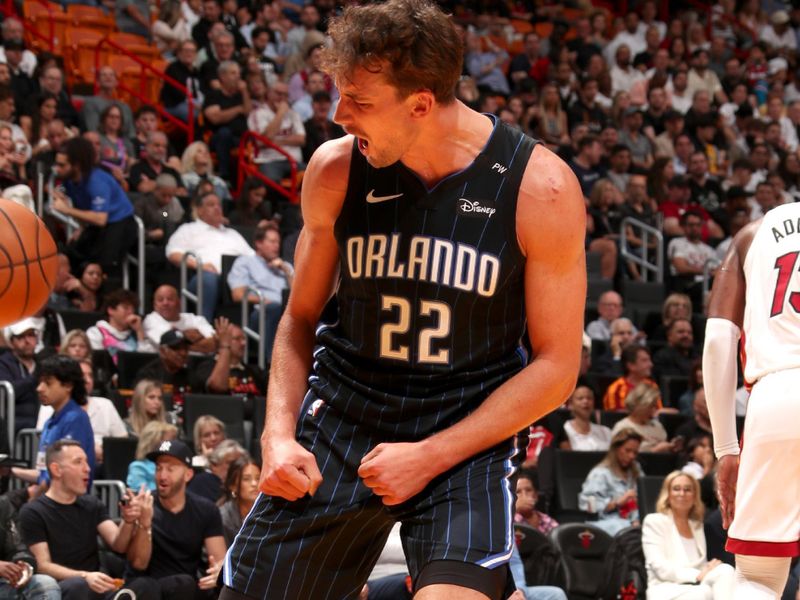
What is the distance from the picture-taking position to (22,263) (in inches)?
267

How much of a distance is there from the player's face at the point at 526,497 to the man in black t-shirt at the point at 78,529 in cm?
276

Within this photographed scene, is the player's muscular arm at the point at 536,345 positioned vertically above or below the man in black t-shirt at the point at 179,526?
above

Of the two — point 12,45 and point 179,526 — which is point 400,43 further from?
point 12,45

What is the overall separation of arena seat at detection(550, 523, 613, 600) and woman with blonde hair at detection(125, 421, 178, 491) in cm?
273

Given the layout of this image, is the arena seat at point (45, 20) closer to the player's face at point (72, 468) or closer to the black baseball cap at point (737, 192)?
the black baseball cap at point (737, 192)

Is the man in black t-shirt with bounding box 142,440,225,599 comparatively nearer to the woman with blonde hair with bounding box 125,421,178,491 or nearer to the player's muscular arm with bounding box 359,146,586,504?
the woman with blonde hair with bounding box 125,421,178,491

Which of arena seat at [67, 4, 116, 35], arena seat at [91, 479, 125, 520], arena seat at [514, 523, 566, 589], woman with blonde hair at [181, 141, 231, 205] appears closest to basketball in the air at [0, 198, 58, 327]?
arena seat at [91, 479, 125, 520]

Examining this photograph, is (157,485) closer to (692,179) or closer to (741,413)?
(741,413)

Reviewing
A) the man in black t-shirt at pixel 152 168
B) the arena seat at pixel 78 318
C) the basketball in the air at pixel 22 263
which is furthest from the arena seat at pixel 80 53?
the basketball in the air at pixel 22 263

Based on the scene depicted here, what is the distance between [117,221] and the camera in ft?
39.8

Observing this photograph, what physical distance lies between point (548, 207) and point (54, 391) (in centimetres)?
636

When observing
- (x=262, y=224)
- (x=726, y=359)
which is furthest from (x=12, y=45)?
(x=726, y=359)

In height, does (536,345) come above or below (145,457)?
above

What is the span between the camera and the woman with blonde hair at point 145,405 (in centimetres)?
984
